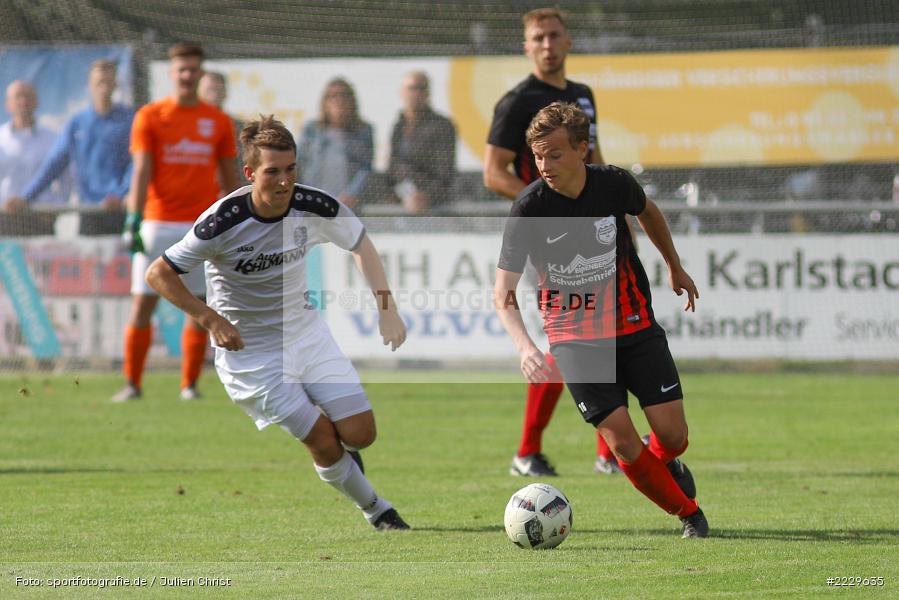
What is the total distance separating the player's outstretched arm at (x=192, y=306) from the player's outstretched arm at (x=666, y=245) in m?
1.86

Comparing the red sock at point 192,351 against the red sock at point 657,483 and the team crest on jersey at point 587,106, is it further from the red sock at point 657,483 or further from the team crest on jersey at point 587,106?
the red sock at point 657,483

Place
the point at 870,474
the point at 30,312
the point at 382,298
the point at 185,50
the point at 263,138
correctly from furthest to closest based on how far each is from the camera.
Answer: the point at 30,312, the point at 185,50, the point at 870,474, the point at 382,298, the point at 263,138

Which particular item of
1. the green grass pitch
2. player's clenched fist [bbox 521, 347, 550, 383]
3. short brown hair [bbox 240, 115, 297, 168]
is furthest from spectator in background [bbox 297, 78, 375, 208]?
player's clenched fist [bbox 521, 347, 550, 383]

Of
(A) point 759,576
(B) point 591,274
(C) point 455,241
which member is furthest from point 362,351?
(A) point 759,576

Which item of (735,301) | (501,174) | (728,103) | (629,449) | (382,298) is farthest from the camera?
(728,103)

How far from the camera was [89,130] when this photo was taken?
47.6 ft

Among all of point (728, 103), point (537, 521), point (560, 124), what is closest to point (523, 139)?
point (560, 124)

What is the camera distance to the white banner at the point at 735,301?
13430 millimetres

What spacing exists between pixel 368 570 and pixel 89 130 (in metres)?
10.5

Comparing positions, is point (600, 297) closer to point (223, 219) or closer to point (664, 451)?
point (664, 451)

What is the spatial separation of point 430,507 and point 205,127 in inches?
205

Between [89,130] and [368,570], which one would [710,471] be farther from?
[89,130]

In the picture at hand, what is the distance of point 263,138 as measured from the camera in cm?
573

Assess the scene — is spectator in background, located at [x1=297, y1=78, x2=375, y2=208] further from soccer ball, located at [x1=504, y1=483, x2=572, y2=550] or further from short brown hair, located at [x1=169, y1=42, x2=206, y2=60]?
soccer ball, located at [x1=504, y1=483, x2=572, y2=550]
